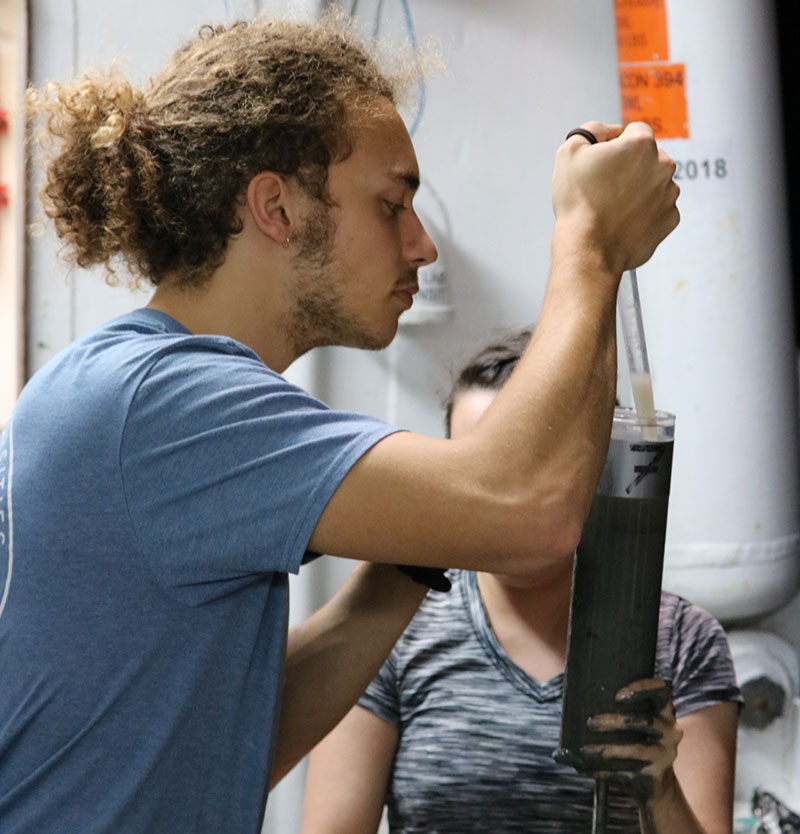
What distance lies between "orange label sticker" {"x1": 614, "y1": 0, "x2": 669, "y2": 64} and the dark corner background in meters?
0.26

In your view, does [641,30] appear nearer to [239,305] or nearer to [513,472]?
[239,305]

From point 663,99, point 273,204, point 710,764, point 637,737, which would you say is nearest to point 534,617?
point 710,764

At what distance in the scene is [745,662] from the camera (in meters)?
1.54

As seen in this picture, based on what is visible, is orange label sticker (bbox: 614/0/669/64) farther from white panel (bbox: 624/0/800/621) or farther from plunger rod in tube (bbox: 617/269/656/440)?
plunger rod in tube (bbox: 617/269/656/440)

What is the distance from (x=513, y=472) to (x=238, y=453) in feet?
0.62

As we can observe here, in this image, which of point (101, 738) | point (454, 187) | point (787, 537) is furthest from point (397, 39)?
point (101, 738)

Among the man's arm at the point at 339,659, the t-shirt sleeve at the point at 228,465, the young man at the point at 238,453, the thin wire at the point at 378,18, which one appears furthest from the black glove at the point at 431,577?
the thin wire at the point at 378,18

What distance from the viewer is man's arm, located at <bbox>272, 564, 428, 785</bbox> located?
3.35 ft

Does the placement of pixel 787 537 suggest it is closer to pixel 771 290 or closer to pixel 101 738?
pixel 771 290

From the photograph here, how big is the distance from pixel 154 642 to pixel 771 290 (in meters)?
1.06

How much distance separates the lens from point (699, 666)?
1236 mm

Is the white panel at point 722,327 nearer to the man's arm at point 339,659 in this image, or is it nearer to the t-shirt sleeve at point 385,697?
the t-shirt sleeve at point 385,697

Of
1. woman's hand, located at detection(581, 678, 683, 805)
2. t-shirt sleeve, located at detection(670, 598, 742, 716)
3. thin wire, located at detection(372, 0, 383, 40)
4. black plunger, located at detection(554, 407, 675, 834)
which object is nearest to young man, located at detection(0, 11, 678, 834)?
black plunger, located at detection(554, 407, 675, 834)

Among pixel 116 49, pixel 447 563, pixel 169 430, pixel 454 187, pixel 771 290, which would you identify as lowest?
pixel 447 563
